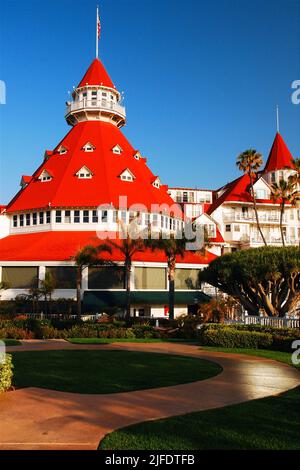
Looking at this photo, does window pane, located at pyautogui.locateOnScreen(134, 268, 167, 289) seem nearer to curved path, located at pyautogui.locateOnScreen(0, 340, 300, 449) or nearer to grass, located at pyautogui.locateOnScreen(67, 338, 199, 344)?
grass, located at pyautogui.locateOnScreen(67, 338, 199, 344)

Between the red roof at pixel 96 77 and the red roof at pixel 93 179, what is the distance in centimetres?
642

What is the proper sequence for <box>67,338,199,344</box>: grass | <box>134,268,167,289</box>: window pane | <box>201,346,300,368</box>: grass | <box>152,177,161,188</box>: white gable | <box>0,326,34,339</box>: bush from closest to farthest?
<box>201,346,300,368</box>: grass
<box>67,338,199,344</box>: grass
<box>0,326,34,339</box>: bush
<box>134,268,167,289</box>: window pane
<box>152,177,161,188</box>: white gable

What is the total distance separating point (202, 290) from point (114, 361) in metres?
31.7

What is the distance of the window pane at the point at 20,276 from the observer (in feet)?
148

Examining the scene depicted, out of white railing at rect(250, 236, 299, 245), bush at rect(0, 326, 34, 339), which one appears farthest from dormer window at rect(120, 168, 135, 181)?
bush at rect(0, 326, 34, 339)

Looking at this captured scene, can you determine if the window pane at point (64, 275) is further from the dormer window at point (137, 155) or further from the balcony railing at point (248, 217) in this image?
the balcony railing at point (248, 217)

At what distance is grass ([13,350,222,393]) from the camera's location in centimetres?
1325

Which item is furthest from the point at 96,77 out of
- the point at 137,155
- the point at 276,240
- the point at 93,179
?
the point at 276,240

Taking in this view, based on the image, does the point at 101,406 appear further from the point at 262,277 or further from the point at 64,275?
the point at 64,275

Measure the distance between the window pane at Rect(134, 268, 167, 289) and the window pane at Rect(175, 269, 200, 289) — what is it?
1.59 m

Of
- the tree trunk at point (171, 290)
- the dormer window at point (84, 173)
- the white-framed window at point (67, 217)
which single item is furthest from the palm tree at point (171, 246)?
the dormer window at point (84, 173)

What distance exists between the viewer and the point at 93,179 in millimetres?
52500

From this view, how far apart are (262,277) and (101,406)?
1932 cm
